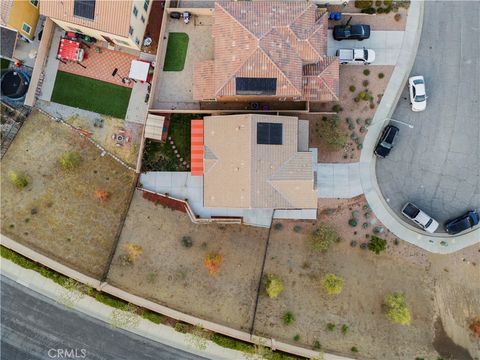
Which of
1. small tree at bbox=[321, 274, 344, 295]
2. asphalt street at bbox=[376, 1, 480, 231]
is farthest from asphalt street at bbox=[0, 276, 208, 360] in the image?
asphalt street at bbox=[376, 1, 480, 231]

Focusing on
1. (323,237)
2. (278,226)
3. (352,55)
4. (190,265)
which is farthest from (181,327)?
(352,55)

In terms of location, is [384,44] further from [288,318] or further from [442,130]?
[288,318]

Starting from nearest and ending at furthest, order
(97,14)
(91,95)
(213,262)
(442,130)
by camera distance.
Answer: (97,14) → (213,262) → (91,95) → (442,130)

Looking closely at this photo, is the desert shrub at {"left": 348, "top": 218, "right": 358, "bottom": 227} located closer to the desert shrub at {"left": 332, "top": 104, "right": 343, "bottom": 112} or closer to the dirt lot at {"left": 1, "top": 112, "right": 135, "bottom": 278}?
the desert shrub at {"left": 332, "top": 104, "right": 343, "bottom": 112}

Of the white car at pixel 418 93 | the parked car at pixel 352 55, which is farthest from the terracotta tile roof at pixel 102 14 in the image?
the white car at pixel 418 93

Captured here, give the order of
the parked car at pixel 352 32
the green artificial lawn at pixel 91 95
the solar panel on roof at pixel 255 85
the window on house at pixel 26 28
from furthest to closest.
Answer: the green artificial lawn at pixel 91 95
the parked car at pixel 352 32
the window on house at pixel 26 28
the solar panel on roof at pixel 255 85

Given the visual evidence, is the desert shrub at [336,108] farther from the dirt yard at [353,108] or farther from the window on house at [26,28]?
the window on house at [26,28]

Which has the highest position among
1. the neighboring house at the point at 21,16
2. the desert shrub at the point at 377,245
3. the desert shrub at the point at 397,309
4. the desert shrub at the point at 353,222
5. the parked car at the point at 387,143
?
the neighboring house at the point at 21,16
